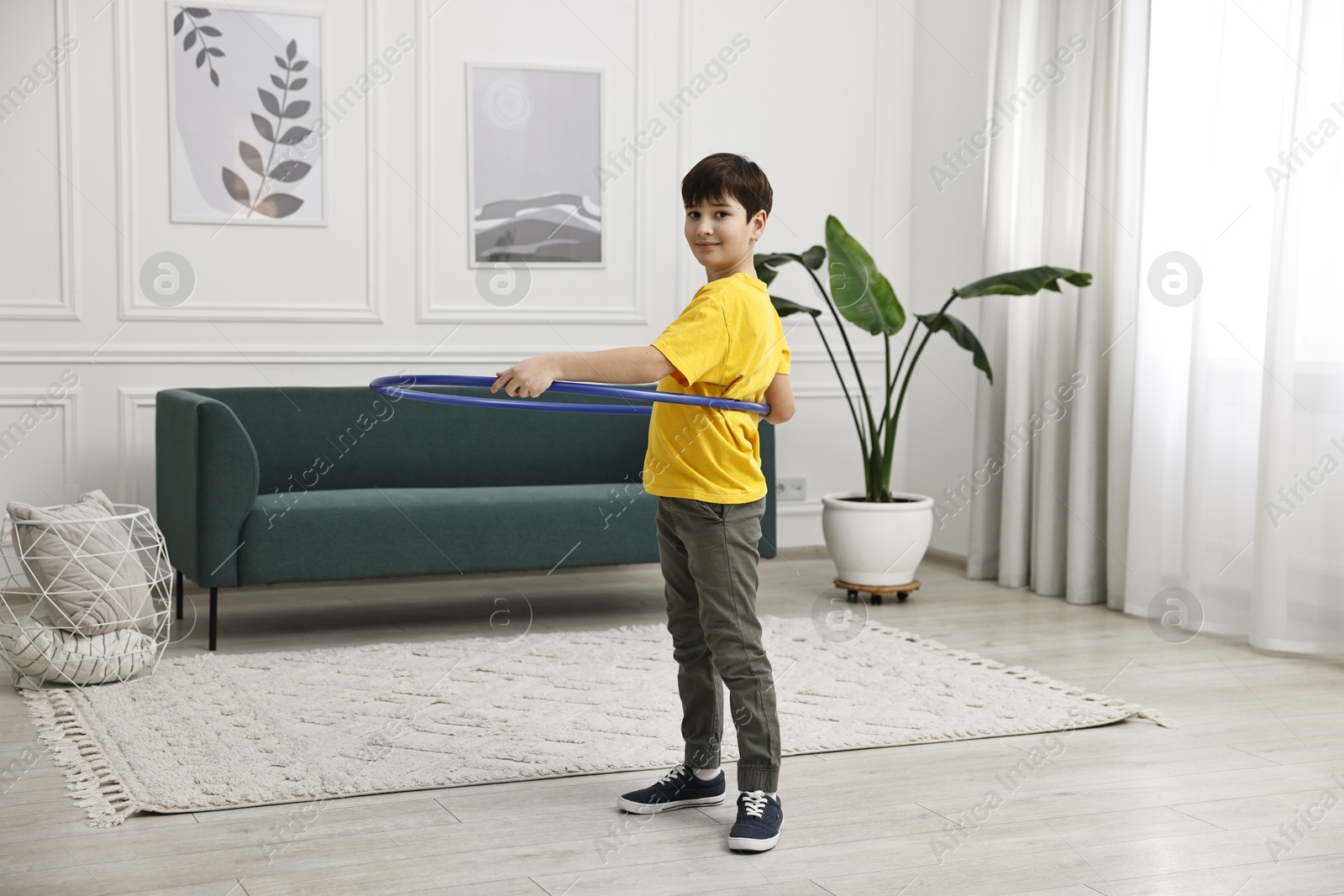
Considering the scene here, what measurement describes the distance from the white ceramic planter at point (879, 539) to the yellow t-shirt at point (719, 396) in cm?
218

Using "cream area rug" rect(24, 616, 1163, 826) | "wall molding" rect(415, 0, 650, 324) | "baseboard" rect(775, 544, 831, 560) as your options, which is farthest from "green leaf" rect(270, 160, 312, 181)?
"baseboard" rect(775, 544, 831, 560)

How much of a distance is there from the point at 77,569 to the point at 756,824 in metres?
1.93

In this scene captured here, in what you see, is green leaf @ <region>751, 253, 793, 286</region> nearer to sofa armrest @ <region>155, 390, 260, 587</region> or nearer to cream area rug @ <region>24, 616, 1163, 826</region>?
cream area rug @ <region>24, 616, 1163, 826</region>

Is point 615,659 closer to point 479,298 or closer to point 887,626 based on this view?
point 887,626

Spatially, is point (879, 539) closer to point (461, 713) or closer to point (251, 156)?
point (461, 713)

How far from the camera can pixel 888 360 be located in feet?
14.4

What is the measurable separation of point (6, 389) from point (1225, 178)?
12.9 feet

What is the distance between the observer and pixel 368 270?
179 inches

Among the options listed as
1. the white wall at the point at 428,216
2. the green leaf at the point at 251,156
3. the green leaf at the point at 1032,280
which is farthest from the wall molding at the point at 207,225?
the green leaf at the point at 1032,280

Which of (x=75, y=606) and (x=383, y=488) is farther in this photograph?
(x=383, y=488)

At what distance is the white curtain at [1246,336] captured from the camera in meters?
3.53

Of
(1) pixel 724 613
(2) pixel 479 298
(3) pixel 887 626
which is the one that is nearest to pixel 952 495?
(3) pixel 887 626

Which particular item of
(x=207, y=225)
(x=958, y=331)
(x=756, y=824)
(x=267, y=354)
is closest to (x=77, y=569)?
(x=267, y=354)

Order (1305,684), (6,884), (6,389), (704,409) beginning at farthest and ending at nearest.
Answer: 1. (6,389)
2. (1305,684)
3. (704,409)
4. (6,884)
